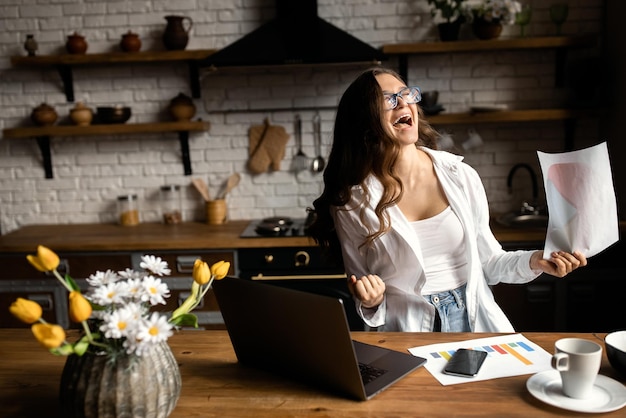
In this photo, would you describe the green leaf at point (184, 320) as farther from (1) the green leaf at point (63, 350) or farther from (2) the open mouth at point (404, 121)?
(2) the open mouth at point (404, 121)

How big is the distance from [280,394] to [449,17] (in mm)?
2663

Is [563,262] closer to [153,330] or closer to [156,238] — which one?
[153,330]

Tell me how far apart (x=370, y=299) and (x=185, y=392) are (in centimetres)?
55

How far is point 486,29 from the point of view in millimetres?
3445

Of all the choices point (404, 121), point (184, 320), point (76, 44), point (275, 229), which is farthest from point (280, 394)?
point (76, 44)

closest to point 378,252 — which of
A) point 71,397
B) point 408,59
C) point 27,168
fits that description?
point 71,397

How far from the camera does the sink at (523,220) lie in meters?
3.35

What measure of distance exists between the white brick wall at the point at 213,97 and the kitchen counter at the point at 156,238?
0.25m

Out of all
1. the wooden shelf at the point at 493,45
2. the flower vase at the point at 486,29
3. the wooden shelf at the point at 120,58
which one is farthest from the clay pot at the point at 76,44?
the flower vase at the point at 486,29

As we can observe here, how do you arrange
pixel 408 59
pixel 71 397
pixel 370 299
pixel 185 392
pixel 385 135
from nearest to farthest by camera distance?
pixel 71 397, pixel 185 392, pixel 370 299, pixel 385 135, pixel 408 59

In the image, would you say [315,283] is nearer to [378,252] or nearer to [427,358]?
[378,252]

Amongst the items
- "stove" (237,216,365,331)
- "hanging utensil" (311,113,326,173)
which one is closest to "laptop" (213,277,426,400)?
"stove" (237,216,365,331)

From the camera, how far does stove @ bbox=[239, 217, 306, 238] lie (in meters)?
3.33

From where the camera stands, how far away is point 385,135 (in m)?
2.02
